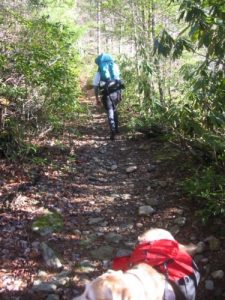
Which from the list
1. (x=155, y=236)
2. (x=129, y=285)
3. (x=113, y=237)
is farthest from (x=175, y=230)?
(x=129, y=285)

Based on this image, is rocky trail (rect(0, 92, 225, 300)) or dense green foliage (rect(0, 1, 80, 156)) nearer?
rocky trail (rect(0, 92, 225, 300))

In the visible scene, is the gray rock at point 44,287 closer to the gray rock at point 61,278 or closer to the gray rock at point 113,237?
the gray rock at point 61,278

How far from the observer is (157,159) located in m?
6.57

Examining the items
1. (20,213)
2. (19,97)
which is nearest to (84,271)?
(20,213)

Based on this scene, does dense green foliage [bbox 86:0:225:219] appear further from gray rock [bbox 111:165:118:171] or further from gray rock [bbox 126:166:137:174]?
gray rock [bbox 111:165:118:171]

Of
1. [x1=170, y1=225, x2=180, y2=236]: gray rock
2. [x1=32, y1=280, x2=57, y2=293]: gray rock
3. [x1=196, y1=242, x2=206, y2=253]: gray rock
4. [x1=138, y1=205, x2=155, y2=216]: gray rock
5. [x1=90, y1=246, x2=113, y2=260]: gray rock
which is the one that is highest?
[x1=196, y1=242, x2=206, y2=253]: gray rock

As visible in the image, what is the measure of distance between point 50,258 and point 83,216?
98cm

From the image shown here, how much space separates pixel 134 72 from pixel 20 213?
7.03 m

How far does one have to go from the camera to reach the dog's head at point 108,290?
86.5 inches

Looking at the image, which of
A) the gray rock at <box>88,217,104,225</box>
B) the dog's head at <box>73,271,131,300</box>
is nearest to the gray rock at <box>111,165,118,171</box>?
the gray rock at <box>88,217,104,225</box>

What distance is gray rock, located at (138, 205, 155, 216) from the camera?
481 centimetres

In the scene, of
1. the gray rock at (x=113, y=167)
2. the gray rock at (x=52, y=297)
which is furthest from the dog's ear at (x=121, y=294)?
the gray rock at (x=113, y=167)

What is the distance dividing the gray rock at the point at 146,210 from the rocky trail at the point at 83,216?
0.04ft

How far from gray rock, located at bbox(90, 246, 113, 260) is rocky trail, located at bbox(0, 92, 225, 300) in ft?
0.03
